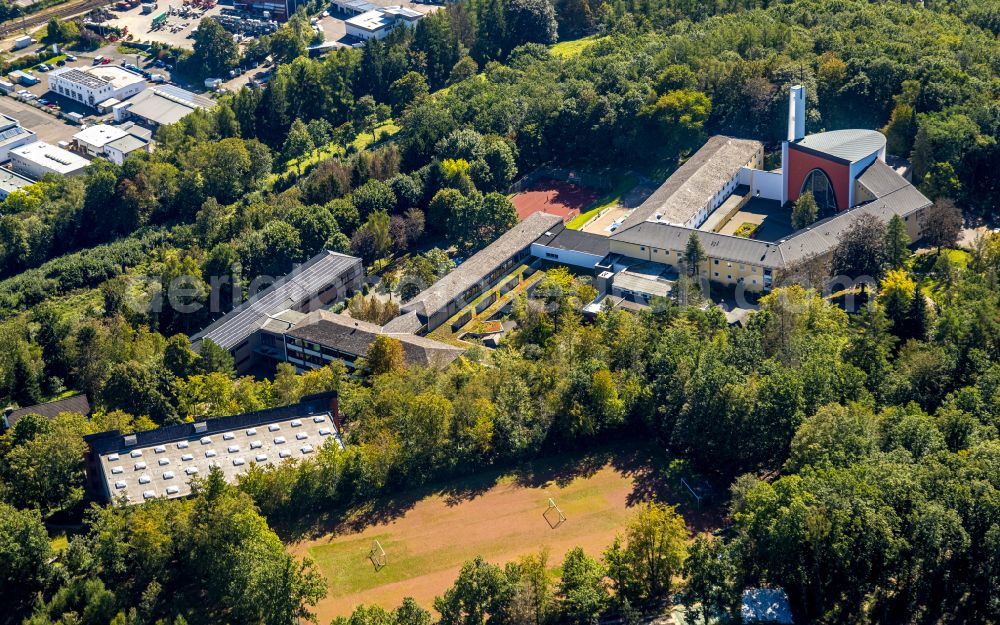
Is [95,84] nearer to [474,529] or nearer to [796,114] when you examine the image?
[796,114]

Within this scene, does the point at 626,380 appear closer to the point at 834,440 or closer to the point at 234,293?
the point at 834,440

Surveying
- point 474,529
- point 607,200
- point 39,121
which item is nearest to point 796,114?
point 607,200

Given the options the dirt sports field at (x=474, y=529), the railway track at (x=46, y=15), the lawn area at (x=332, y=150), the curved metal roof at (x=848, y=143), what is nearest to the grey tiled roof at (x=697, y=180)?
the curved metal roof at (x=848, y=143)

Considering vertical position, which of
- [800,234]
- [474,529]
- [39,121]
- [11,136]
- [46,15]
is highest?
[800,234]

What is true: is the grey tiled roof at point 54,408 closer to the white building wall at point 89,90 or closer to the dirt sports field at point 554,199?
the dirt sports field at point 554,199

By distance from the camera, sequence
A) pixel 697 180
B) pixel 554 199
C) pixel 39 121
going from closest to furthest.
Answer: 1. pixel 697 180
2. pixel 554 199
3. pixel 39 121

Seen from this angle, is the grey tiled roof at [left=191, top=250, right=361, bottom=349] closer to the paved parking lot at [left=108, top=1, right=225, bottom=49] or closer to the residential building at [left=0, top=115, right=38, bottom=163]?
the residential building at [left=0, top=115, right=38, bottom=163]

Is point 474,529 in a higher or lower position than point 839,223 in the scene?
lower

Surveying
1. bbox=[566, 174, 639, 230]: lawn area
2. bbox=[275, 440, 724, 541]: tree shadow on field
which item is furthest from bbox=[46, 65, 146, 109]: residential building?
bbox=[275, 440, 724, 541]: tree shadow on field

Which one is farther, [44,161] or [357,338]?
[44,161]
